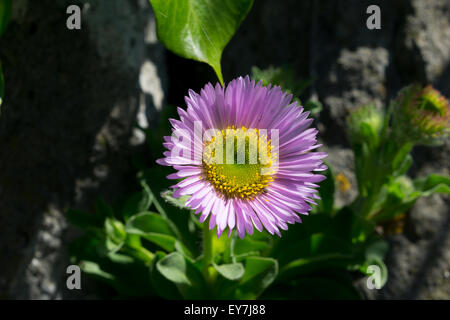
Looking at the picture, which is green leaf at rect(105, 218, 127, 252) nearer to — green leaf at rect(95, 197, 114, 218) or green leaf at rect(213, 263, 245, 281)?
green leaf at rect(95, 197, 114, 218)

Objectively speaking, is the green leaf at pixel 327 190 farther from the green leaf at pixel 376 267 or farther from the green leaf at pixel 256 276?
the green leaf at pixel 256 276

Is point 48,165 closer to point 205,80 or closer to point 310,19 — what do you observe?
point 205,80

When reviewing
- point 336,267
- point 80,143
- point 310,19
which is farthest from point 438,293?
point 80,143

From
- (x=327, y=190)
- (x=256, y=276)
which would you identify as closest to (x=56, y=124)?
(x=256, y=276)

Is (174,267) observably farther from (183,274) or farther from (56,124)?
(56,124)

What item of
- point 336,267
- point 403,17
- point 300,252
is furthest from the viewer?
point 403,17

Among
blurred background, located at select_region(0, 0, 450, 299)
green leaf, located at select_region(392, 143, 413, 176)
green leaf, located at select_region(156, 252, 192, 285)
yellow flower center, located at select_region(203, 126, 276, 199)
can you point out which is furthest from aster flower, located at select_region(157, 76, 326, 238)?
blurred background, located at select_region(0, 0, 450, 299)

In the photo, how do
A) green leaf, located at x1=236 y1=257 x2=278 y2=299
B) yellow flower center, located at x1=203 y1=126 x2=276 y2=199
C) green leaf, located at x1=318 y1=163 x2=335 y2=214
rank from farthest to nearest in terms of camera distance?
green leaf, located at x1=318 y1=163 x2=335 y2=214, green leaf, located at x1=236 y1=257 x2=278 y2=299, yellow flower center, located at x1=203 y1=126 x2=276 y2=199
